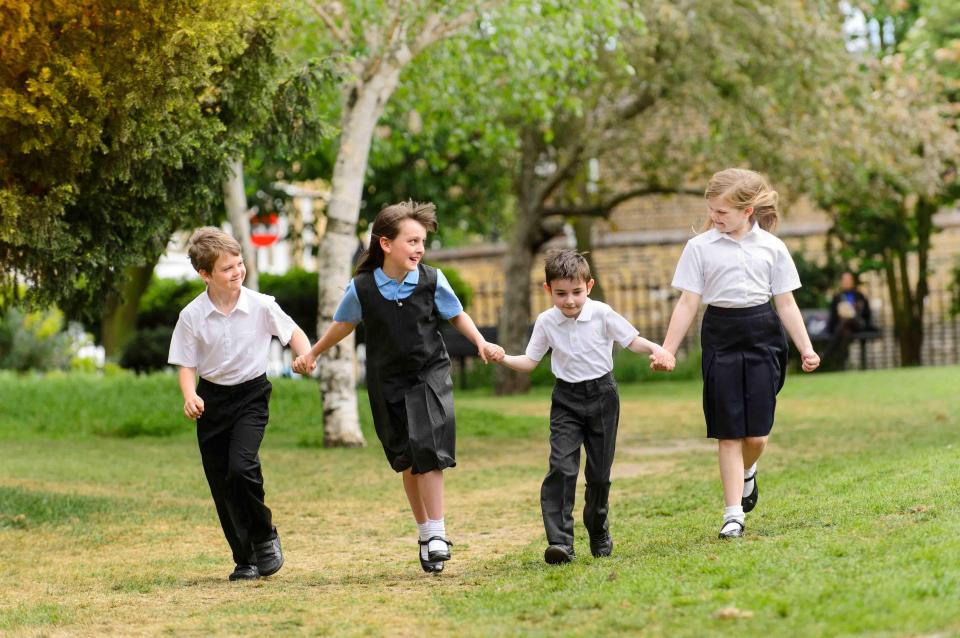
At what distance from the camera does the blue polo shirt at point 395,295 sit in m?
6.76

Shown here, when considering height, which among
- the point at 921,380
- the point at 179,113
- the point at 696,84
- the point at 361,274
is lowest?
the point at 921,380

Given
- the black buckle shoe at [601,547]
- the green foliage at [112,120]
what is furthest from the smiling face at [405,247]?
the green foliage at [112,120]

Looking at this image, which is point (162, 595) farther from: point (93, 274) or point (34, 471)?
point (34, 471)

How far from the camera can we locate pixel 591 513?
265 inches

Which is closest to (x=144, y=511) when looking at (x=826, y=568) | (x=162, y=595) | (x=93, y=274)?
(x=93, y=274)

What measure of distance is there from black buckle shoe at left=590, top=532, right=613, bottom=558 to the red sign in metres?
16.7

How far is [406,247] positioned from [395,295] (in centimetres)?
23

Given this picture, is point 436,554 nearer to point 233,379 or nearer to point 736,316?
Result: point 233,379

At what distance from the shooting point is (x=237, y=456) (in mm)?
6934

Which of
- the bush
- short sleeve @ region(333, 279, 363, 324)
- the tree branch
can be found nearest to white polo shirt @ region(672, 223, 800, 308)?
short sleeve @ region(333, 279, 363, 324)

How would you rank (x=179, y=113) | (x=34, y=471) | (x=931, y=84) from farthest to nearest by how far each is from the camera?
1. (x=931, y=84)
2. (x=34, y=471)
3. (x=179, y=113)

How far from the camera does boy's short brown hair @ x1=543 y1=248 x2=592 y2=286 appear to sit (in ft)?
21.8

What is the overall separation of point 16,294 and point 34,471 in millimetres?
3021

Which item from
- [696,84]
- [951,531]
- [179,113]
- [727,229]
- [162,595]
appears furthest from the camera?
[696,84]
